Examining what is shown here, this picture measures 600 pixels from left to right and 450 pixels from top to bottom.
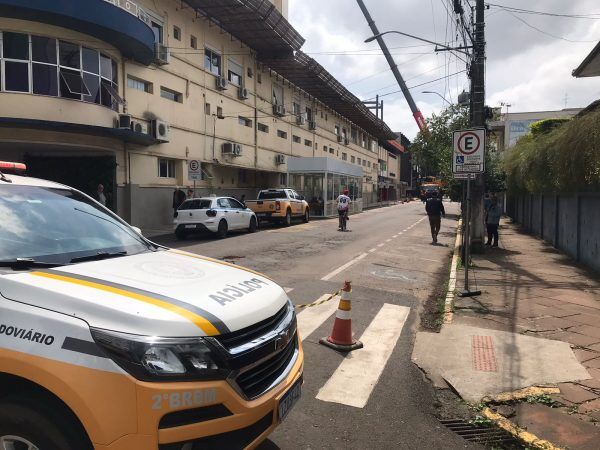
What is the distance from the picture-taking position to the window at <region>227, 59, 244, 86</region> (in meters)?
29.0

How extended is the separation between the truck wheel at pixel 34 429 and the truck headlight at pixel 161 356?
397 millimetres

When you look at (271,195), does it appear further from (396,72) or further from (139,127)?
(396,72)

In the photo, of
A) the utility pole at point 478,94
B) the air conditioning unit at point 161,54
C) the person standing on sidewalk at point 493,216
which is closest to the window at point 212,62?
the air conditioning unit at point 161,54

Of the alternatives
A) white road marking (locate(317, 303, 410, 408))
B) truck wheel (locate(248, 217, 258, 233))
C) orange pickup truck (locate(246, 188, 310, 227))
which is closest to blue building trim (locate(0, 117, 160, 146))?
truck wheel (locate(248, 217, 258, 233))

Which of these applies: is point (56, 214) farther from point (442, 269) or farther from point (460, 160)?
point (442, 269)

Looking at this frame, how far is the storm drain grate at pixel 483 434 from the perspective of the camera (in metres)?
3.78

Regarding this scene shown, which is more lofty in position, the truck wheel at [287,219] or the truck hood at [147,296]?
the truck hood at [147,296]

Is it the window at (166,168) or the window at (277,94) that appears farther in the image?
the window at (277,94)

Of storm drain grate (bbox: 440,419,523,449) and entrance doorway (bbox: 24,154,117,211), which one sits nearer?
storm drain grate (bbox: 440,419,523,449)

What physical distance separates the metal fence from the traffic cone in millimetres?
7871

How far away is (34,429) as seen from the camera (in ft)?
7.34

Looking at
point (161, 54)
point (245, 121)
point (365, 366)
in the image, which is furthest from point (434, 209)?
point (245, 121)

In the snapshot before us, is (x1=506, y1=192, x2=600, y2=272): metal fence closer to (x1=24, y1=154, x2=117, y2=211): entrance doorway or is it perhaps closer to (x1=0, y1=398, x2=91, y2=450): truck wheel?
(x1=0, y1=398, x2=91, y2=450): truck wheel

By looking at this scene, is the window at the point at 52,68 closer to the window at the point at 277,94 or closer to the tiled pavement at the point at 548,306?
the tiled pavement at the point at 548,306
